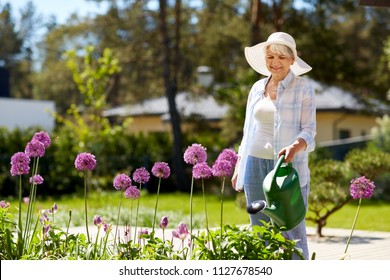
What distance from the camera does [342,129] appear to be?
93.5 ft

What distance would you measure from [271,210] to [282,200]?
9 centimetres

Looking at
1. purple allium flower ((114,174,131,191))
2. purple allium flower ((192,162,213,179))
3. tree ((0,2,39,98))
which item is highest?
tree ((0,2,39,98))

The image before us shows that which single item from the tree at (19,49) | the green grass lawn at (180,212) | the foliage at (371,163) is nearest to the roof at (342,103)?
the green grass lawn at (180,212)

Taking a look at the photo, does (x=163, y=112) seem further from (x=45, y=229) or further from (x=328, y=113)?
(x=45, y=229)

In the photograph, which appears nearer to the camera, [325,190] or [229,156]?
[229,156]

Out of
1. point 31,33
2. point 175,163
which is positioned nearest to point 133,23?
point 175,163

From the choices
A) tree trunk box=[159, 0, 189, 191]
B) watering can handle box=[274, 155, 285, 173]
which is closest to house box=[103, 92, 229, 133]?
tree trunk box=[159, 0, 189, 191]

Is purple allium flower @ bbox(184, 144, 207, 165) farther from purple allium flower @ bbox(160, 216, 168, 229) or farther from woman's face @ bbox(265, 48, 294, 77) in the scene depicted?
woman's face @ bbox(265, 48, 294, 77)

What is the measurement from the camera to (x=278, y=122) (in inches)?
184

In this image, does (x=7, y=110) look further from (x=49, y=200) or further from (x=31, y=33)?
(x=31, y=33)

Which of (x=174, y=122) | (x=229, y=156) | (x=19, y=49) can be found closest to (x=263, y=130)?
(x=229, y=156)

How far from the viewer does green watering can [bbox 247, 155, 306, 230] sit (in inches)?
166

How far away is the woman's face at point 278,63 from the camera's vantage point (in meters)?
4.68
